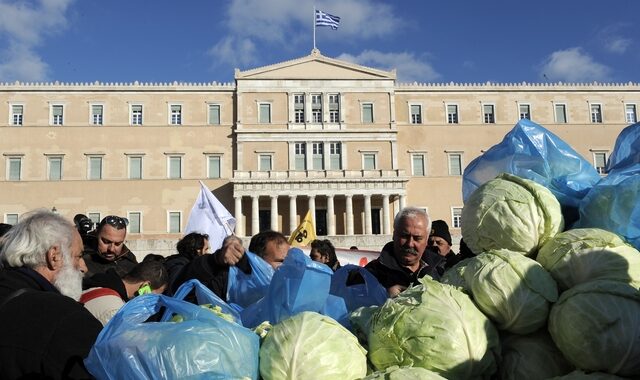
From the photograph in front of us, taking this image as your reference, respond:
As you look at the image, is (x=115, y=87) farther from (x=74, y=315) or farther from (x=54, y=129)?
(x=74, y=315)

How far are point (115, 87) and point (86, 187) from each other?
679cm

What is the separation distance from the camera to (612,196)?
2.38 metres

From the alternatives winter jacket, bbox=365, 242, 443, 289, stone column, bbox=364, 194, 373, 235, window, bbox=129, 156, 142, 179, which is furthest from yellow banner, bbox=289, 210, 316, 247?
window, bbox=129, 156, 142, 179

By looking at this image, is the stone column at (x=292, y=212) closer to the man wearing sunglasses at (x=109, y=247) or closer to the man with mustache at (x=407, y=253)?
the man wearing sunglasses at (x=109, y=247)

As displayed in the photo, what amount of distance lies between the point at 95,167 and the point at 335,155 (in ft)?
50.8

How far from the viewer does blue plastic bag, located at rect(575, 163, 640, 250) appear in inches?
91.4

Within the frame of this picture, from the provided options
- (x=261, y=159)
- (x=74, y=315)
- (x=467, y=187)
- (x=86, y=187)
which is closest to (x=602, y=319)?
(x=467, y=187)

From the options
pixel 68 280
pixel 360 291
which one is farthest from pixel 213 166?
pixel 360 291

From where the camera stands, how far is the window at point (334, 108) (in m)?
36.7

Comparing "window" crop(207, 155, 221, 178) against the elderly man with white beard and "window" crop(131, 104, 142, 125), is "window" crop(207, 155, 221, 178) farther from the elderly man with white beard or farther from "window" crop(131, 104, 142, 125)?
the elderly man with white beard

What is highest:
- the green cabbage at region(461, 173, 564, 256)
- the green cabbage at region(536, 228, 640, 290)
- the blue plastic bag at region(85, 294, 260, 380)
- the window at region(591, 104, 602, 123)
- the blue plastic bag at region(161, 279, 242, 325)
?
the window at region(591, 104, 602, 123)

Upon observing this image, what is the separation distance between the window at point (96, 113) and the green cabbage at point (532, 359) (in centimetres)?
3775

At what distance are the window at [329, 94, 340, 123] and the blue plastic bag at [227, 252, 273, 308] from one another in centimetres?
3412

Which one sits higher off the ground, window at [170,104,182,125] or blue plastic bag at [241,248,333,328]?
window at [170,104,182,125]
